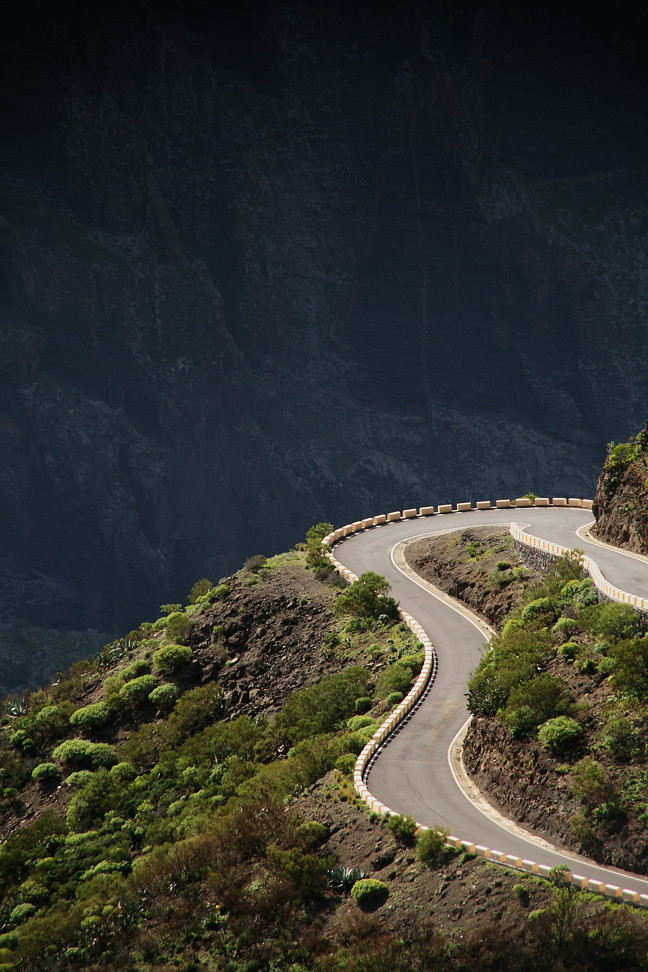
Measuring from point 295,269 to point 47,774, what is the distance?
147 metres

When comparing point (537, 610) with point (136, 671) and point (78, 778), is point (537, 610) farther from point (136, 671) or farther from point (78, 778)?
point (136, 671)

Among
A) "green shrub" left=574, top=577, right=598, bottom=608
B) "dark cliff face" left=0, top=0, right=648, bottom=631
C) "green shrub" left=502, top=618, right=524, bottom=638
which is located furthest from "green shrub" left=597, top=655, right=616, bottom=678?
"dark cliff face" left=0, top=0, right=648, bottom=631

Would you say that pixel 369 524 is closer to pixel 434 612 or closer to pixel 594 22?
pixel 434 612

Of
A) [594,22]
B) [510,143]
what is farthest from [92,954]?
[594,22]

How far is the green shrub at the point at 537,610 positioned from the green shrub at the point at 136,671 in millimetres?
24962

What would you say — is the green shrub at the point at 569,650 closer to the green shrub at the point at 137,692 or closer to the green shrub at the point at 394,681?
the green shrub at the point at 394,681

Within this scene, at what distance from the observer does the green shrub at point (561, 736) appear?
29.5 metres

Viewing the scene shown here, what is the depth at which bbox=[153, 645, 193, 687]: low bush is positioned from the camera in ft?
175

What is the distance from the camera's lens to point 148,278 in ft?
561

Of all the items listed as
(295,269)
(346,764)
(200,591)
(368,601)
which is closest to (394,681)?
(346,764)

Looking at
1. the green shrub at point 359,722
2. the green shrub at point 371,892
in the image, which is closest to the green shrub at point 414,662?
the green shrub at point 359,722

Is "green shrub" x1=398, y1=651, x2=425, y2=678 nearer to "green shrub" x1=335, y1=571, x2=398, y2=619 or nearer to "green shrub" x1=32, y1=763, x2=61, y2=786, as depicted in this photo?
"green shrub" x1=335, y1=571, x2=398, y2=619

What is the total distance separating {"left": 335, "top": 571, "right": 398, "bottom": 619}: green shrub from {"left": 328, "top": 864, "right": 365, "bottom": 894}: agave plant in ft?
71.7

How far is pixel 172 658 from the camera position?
5331 centimetres
